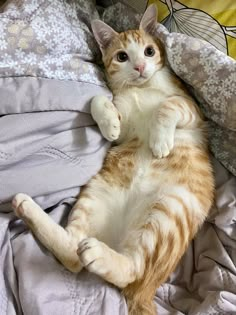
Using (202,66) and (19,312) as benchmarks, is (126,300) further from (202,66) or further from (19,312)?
(202,66)

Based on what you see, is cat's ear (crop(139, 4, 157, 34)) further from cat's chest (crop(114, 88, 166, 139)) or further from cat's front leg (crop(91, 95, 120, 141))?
cat's front leg (crop(91, 95, 120, 141))

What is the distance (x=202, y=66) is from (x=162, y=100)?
172 mm

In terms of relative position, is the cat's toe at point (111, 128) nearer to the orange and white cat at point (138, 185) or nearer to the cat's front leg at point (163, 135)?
the orange and white cat at point (138, 185)

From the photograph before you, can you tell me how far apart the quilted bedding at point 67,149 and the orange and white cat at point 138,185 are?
0.15 ft

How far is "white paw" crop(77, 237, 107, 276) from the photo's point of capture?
1.04 metres

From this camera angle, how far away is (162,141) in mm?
1258

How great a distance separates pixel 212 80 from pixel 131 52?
0.30 m

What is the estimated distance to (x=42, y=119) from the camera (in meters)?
1.24

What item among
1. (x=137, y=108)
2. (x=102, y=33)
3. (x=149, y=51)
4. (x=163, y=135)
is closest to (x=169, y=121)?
(x=163, y=135)

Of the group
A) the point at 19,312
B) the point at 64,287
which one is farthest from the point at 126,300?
the point at 19,312

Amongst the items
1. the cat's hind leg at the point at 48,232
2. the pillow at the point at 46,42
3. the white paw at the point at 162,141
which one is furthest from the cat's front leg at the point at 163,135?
the cat's hind leg at the point at 48,232

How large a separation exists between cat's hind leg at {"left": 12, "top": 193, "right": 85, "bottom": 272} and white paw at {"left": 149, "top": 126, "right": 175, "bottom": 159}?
35 centimetres

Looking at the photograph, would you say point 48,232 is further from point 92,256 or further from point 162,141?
point 162,141

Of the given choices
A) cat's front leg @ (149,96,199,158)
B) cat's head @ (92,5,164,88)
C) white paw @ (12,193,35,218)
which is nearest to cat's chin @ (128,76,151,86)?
cat's head @ (92,5,164,88)
